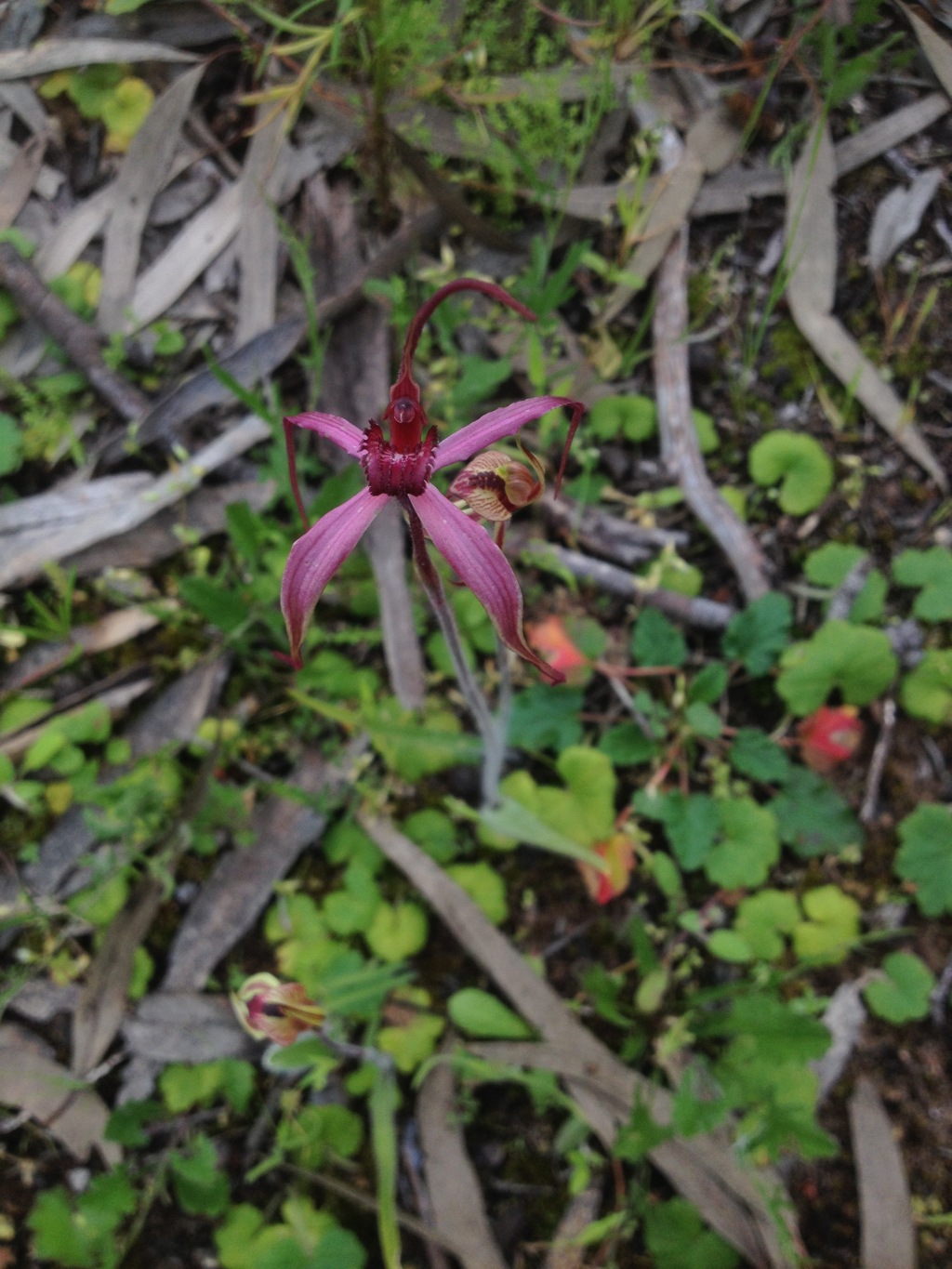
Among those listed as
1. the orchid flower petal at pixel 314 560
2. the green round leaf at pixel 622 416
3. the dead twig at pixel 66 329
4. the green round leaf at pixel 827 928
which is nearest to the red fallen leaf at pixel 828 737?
the green round leaf at pixel 827 928

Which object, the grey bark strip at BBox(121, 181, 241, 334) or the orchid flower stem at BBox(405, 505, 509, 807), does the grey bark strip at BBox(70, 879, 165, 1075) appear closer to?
the orchid flower stem at BBox(405, 505, 509, 807)

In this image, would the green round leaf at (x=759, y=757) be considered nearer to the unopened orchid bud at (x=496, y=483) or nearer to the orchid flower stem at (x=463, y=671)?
the orchid flower stem at (x=463, y=671)

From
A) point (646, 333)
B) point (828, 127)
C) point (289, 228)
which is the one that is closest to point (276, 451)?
point (289, 228)

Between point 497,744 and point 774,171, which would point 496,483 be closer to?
point 497,744

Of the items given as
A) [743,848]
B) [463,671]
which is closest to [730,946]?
[743,848]

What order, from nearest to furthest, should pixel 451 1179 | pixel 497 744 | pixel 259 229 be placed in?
1. pixel 497 744
2. pixel 451 1179
3. pixel 259 229
